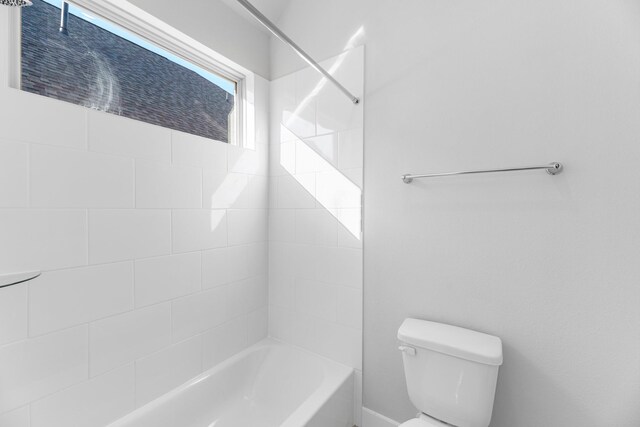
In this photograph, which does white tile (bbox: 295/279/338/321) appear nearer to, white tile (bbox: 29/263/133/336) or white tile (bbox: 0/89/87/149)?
white tile (bbox: 29/263/133/336)

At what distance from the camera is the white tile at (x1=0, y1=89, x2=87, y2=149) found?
0.94 metres

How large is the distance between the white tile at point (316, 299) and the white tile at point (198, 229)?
1.85 feet

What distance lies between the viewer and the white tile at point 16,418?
935mm

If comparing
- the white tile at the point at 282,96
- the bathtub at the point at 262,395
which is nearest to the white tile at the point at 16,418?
the bathtub at the point at 262,395

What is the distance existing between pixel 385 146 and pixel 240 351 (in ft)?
4.97

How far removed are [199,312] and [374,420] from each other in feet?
3.70

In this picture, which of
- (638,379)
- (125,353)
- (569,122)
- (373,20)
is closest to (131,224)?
(125,353)

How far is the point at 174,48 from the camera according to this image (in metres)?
1.54

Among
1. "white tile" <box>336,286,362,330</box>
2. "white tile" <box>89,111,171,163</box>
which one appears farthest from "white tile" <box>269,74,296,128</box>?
"white tile" <box>336,286,362,330</box>

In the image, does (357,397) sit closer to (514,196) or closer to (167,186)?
(514,196)

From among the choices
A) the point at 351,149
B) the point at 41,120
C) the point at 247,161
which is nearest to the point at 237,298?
the point at 247,161

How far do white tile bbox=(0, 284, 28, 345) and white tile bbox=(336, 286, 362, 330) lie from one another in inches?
52.2

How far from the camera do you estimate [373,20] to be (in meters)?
1.53

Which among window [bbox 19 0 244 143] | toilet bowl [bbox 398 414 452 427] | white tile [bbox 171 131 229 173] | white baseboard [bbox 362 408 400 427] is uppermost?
window [bbox 19 0 244 143]
